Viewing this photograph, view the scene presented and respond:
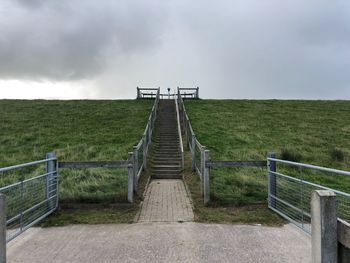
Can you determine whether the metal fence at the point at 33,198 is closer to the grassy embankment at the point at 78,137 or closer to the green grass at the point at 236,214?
the grassy embankment at the point at 78,137

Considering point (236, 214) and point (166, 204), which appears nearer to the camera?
point (236, 214)

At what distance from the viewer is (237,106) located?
105 feet

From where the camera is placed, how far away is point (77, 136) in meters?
19.8

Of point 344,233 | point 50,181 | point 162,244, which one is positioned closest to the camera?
point 344,233

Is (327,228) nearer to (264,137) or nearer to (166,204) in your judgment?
(166,204)

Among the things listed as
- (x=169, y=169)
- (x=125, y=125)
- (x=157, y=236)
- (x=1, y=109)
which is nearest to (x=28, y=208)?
(x=157, y=236)

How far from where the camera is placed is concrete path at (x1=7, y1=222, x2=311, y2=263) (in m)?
5.54

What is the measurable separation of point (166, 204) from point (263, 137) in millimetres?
11503

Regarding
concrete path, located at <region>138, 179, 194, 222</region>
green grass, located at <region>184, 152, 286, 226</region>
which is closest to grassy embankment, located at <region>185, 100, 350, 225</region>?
green grass, located at <region>184, 152, 286, 226</region>

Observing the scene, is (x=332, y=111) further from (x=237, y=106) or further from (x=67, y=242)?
(x=67, y=242)

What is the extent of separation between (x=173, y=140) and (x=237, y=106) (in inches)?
539

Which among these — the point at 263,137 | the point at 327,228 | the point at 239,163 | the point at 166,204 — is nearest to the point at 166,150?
the point at 263,137

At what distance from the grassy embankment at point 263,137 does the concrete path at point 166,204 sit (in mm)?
555

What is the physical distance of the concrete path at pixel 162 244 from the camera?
5535 millimetres
